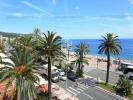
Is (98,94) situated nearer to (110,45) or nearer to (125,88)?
(125,88)

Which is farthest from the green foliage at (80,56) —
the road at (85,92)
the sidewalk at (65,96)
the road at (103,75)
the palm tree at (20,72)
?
the palm tree at (20,72)

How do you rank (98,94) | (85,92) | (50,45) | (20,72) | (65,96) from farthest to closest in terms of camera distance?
(85,92), (98,94), (65,96), (50,45), (20,72)

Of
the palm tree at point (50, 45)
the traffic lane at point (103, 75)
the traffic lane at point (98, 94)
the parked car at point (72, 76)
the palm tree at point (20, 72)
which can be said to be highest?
the palm tree at point (50, 45)

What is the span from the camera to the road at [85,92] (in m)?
48.3

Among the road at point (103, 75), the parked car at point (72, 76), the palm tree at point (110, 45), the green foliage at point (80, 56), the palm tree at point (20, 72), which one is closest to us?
the palm tree at point (20, 72)

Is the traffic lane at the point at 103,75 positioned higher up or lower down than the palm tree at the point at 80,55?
lower down

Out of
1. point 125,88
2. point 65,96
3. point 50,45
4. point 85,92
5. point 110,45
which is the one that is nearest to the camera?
point 50,45

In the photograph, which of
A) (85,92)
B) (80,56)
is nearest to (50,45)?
(85,92)

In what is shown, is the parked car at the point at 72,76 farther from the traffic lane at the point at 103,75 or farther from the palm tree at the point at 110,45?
the palm tree at the point at 110,45

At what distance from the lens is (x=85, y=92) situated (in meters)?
51.2

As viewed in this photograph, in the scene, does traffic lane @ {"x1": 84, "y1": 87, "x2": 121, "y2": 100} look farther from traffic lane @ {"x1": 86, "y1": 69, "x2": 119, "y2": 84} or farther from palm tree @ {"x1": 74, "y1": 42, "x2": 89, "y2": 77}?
traffic lane @ {"x1": 86, "y1": 69, "x2": 119, "y2": 84}

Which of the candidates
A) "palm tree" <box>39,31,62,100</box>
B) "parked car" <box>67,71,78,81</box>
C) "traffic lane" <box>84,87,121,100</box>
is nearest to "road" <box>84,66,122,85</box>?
"parked car" <box>67,71,78,81</box>

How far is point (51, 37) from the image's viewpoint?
43906mm

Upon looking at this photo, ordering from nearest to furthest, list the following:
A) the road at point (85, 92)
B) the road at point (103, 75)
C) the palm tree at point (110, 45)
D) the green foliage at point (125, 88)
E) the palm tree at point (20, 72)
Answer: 1. the palm tree at point (20, 72)
2. the road at point (85, 92)
3. the green foliage at point (125, 88)
4. the palm tree at point (110, 45)
5. the road at point (103, 75)
